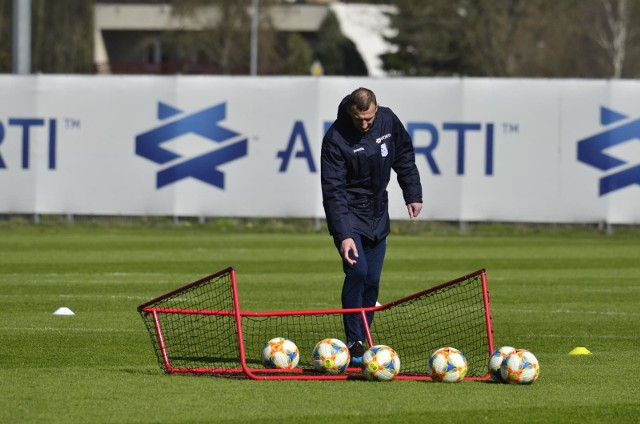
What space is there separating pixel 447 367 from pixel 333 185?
1.78m

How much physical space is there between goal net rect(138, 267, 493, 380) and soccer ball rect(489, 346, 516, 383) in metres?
0.14

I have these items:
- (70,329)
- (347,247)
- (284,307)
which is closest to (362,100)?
(347,247)

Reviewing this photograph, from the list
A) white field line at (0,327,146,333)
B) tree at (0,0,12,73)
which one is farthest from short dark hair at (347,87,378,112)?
tree at (0,0,12,73)

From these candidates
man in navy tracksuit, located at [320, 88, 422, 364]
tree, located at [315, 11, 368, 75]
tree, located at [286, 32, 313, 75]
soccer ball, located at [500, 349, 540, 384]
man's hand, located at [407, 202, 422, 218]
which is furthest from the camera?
tree, located at [315, 11, 368, 75]

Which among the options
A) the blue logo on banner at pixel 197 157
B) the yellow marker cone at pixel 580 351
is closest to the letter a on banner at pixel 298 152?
Answer: the blue logo on banner at pixel 197 157

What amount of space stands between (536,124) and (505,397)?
17542mm

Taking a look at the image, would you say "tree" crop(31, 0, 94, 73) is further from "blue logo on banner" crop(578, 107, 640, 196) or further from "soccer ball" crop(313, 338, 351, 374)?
"soccer ball" crop(313, 338, 351, 374)

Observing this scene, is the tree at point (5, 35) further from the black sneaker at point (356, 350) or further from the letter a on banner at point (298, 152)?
the black sneaker at point (356, 350)

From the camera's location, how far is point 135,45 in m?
82.9

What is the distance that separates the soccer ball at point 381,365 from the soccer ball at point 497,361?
657mm

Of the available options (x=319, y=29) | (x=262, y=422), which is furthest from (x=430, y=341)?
(x=319, y=29)

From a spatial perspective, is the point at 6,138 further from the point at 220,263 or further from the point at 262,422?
the point at 262,422

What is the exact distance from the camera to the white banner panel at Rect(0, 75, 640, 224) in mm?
26234

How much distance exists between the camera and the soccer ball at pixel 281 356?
A: 10.4m
